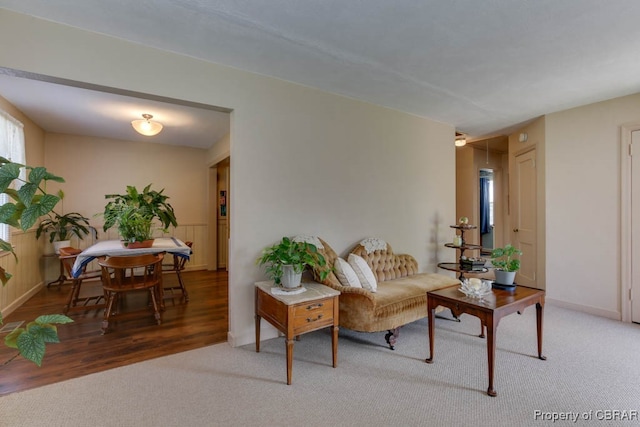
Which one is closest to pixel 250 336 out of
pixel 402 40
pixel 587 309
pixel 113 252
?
pixel 113 252

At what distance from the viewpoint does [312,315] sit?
2.42m

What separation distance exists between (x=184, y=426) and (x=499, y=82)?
13.3 feet

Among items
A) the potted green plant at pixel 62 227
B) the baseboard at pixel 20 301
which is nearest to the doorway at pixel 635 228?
the baseboard at pixel 20 301

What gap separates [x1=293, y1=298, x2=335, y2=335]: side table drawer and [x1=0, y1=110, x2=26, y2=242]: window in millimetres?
3712

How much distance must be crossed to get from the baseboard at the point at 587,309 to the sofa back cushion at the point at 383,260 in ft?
6.56

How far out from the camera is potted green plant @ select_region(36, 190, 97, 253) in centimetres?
486

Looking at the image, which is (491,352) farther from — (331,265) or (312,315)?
(331,265)

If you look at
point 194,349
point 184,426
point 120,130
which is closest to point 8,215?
point 184,426

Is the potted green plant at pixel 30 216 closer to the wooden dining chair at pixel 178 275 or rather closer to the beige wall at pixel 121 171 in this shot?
the wooden dining chair at pixel 178 275

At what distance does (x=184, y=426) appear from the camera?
5.97ft

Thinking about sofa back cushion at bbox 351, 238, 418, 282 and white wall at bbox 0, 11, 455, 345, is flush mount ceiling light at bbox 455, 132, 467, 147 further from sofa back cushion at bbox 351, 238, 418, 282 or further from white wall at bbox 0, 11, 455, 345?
sofa back cushion at bbox 351, 238, 418, 282

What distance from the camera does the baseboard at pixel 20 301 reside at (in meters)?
3.58

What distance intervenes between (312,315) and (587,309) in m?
3.73

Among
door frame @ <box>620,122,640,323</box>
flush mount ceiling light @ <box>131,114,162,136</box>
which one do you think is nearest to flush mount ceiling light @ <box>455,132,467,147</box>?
door frame @ <box>620,122,640,323</box>
